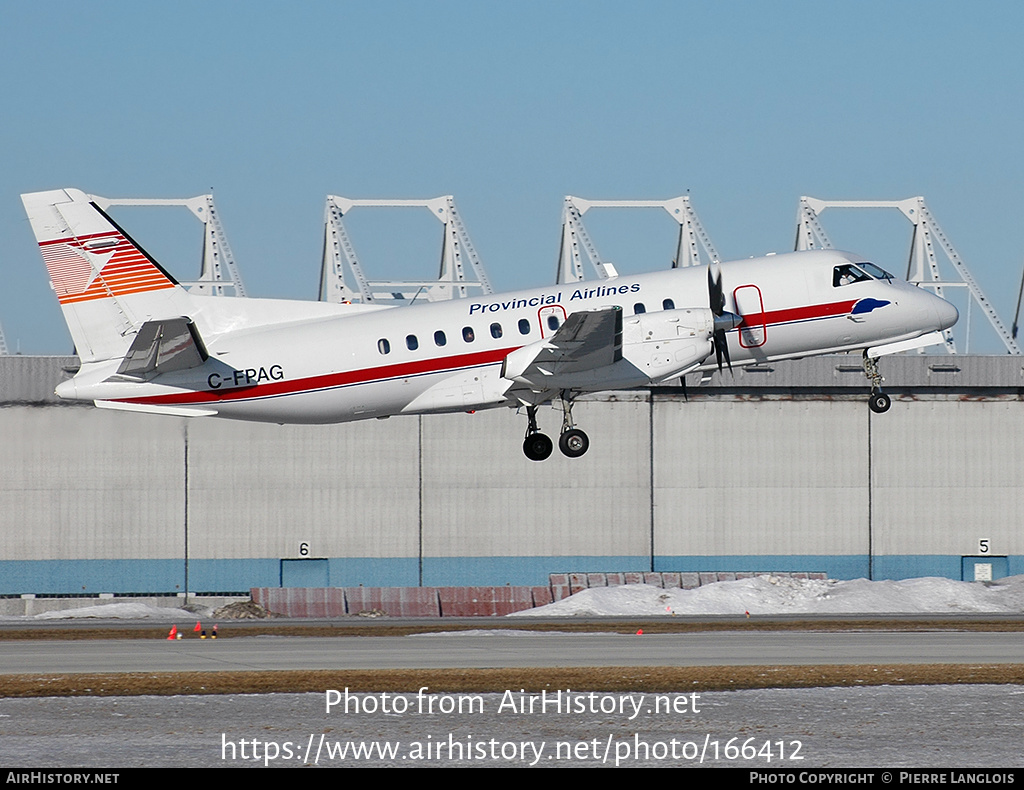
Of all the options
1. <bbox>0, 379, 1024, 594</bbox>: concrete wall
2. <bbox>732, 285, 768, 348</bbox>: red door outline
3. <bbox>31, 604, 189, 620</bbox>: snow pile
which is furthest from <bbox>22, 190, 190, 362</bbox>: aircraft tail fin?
<bbox>0, 379, 1024, 594</bbox>: concrete wall

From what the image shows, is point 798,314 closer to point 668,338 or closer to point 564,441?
point 668,338

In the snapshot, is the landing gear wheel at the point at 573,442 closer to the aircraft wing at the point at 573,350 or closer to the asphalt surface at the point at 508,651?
the aircraft wing at the point at 573,350

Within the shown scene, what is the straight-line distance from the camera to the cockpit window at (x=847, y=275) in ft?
115

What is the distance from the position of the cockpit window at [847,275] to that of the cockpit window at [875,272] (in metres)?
0.25

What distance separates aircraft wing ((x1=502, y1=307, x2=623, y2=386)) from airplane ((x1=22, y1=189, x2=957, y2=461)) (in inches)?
1.8

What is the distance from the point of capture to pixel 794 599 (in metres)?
57.3

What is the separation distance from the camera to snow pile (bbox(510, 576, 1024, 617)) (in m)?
55.7

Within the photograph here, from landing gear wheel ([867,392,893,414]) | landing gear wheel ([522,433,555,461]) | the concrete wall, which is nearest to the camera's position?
landing gear wheel ([522,433,555,461])

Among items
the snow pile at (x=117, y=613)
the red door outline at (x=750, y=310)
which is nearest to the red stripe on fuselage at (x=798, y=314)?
the red door outline at (x=750, y=310)

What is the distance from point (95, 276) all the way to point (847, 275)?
19.3 m

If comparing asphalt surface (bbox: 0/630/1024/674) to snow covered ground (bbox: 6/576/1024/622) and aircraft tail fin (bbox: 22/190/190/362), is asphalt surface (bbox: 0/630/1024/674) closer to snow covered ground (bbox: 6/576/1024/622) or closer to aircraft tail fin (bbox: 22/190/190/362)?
aircraft tail fin (bbox: 22/190/190/362)

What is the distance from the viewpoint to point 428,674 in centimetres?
3206
